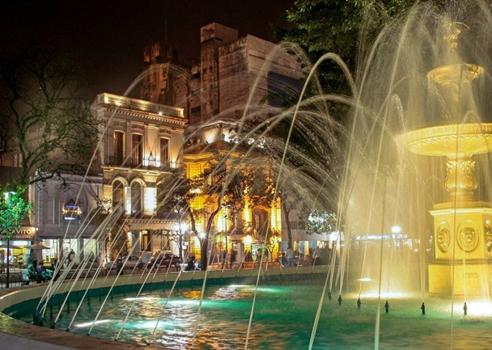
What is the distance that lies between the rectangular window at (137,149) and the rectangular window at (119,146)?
102 cm

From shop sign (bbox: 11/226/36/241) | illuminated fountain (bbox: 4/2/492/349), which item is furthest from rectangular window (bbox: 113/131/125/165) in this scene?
illuminated fountain (bbox: 4/2/492/349)

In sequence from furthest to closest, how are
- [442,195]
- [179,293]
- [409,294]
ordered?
[442,195], [179,293], [409,294]

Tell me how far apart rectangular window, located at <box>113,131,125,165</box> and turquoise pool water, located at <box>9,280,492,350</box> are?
36124 millimetres

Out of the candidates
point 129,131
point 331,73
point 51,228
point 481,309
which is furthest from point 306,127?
point 129,131

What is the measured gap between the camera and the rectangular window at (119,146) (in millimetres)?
49938

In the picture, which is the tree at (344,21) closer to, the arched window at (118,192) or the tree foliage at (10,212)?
the tree foliage at (10,212)

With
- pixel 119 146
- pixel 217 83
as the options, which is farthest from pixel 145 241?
pixel 217 83

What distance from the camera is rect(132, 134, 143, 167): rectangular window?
5100 centimetres

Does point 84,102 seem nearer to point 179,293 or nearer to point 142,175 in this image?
point 179,293

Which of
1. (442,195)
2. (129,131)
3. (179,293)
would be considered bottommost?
(179,293)

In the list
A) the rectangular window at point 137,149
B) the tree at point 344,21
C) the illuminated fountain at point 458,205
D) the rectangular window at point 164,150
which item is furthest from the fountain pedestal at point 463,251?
the rectangular window at point 164,150

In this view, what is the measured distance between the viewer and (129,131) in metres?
50.7

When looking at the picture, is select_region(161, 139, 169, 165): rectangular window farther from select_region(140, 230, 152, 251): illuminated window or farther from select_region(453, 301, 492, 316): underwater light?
select_region(453, 301, 492, 316): underwater light

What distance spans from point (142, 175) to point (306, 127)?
100ft
